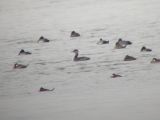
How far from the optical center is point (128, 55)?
16688mm

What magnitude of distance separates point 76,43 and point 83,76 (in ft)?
14.1

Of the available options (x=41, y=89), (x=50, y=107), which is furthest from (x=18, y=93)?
(x=50, y=107)

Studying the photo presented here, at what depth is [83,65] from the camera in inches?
660

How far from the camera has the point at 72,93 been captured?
1429cm

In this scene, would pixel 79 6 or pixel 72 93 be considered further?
pixel 79 6

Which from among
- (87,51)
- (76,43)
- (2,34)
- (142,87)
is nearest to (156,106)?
(142,87)

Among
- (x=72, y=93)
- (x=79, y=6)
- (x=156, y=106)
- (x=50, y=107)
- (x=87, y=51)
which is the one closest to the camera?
(x=156, y=106)

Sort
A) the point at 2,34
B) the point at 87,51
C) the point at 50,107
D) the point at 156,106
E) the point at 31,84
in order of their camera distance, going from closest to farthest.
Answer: the point at 156,106
the point at 50,107
the point at 31,84
the point at 87,51
the point at 2,34

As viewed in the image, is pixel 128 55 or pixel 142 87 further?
pixel 128 55

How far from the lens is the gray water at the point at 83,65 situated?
42.7ft

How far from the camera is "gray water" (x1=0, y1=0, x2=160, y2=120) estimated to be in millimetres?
13008

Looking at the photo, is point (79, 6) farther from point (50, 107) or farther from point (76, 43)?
point (50, 107)

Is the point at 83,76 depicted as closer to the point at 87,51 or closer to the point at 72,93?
the point at 72,93

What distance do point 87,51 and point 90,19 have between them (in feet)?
A: 20.3
